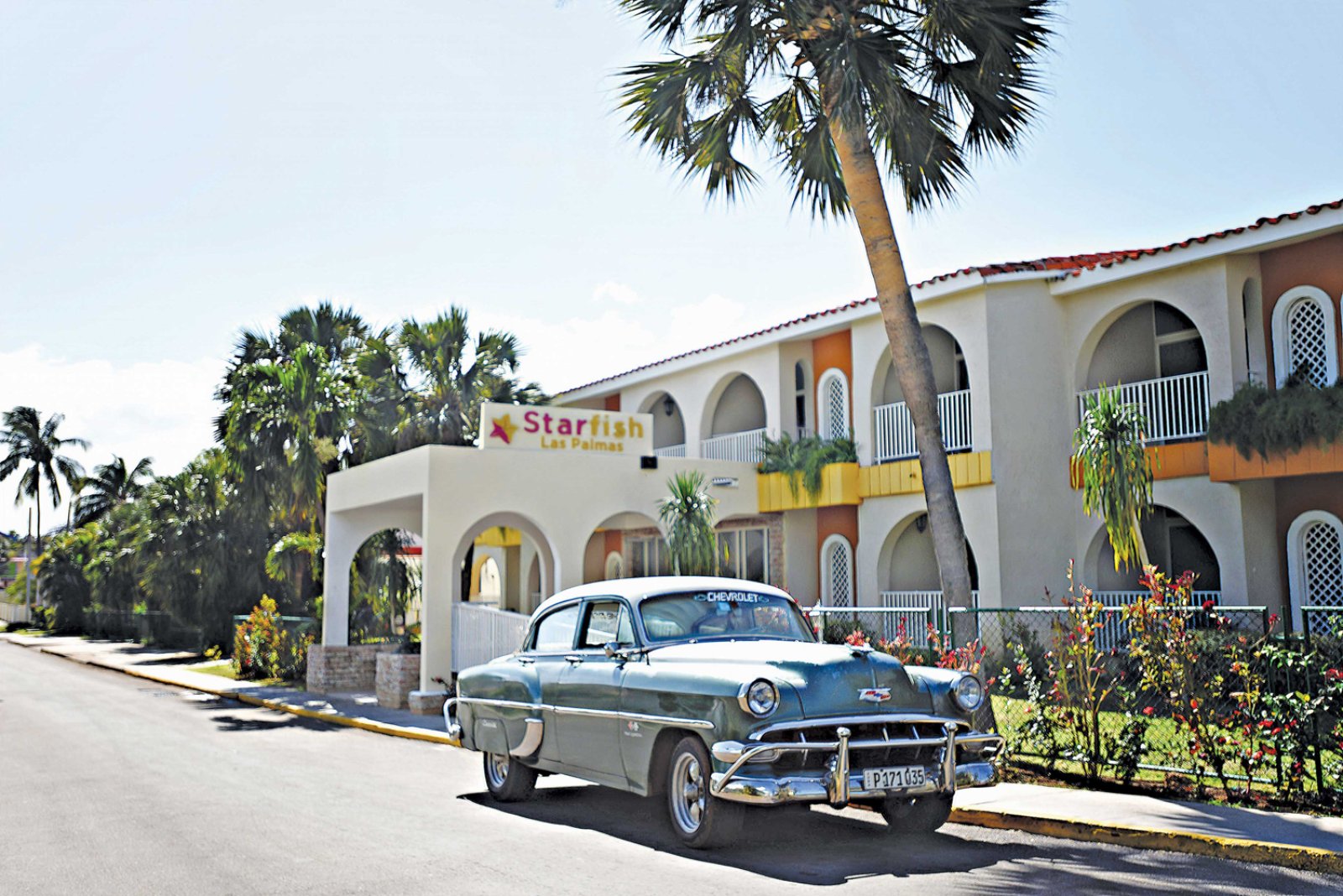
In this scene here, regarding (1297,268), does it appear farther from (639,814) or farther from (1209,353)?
(639,814)

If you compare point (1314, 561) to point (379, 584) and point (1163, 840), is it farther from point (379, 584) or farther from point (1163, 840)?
point (379, 584)

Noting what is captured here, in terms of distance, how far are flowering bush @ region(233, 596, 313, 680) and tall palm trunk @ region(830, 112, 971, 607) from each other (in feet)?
53.7

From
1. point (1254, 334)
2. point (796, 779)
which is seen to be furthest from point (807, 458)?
point (796, 779)

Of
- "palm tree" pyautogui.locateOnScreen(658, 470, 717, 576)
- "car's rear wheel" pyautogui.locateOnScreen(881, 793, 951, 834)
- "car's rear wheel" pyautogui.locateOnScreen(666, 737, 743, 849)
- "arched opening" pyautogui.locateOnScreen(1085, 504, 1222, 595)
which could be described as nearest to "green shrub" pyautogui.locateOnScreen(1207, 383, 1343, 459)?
"arched opening" pyautogui.locateOnScreen(1085, 504, 1222, 595)

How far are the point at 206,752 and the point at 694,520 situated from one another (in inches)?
308

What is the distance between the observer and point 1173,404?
17.7 m

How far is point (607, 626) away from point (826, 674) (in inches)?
84.1

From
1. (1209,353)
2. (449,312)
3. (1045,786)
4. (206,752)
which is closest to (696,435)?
(449,312)

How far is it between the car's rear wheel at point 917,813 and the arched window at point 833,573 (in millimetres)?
14181

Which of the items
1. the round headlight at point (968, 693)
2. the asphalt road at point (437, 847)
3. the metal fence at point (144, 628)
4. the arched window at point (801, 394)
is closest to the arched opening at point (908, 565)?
the arched window at point (801, 394)

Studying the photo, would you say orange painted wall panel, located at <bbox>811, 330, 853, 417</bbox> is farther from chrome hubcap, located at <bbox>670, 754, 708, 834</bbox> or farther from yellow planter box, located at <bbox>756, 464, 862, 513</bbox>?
chrome hubcap, located at <bbox>670, 754, 708, 834</bbox>

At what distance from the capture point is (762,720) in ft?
23.4

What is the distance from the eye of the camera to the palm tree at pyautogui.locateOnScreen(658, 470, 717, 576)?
1847 cm

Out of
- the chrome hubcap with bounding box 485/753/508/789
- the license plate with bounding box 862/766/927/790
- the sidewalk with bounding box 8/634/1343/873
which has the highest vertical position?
the license plate with bounding box 862/766/927/790
